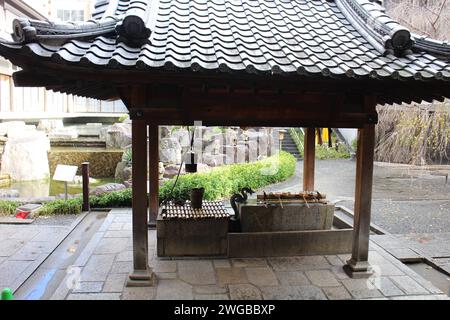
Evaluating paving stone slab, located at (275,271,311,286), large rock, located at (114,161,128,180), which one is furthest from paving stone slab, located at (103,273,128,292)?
large rock, located at (114,161,128,180)

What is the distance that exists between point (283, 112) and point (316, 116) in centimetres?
47

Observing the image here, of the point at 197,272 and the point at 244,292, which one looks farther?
the point at 197,272

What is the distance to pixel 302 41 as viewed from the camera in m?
4.71

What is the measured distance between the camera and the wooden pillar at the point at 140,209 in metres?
4.74

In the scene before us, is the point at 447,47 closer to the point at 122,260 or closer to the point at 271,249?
the point at 271,249

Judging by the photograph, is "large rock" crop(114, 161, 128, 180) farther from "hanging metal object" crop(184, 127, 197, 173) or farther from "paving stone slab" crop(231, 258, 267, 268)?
"paving stone slab" crop(231, 258, 267, 268)

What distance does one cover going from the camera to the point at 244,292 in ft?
15.9

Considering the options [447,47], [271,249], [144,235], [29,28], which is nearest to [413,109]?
[447,47]

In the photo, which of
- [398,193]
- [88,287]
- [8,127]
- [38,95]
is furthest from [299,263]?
[38,95]

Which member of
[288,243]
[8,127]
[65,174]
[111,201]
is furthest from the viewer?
[8,127]

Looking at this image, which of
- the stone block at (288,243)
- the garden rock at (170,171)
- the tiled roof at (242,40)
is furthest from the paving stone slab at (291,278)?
the garden rock at (170,171)

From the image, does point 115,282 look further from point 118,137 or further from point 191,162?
point 118,137

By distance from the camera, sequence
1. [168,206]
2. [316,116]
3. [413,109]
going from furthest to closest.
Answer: [413,109] < [168,206] < [316,116]

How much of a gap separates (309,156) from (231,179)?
458 centimetres
